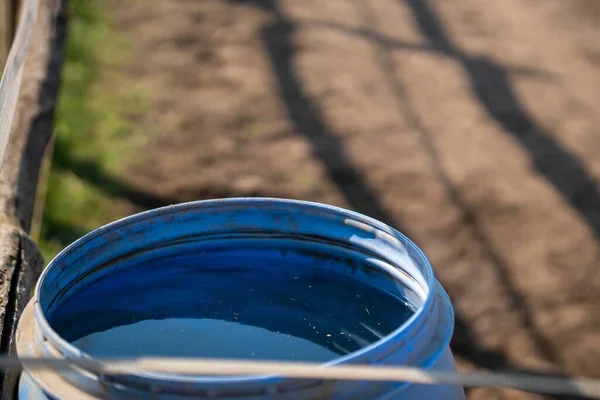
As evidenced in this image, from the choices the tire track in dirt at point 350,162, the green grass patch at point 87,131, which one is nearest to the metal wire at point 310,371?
the tire track in dirt at point 350,162

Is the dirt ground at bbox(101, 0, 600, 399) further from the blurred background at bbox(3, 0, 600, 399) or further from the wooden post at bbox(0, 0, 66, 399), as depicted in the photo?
the wooden post at bbox(0, 0, 66, 399)

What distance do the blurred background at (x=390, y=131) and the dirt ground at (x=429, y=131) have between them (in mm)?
12

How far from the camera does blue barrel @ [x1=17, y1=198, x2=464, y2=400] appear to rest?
4.74ft

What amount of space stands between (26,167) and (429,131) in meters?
2.59

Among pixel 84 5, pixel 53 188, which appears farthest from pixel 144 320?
pixel 84 5

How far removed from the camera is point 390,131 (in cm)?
475

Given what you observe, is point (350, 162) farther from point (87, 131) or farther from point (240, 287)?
point (240, 287)

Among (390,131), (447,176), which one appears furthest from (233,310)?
(390,131)

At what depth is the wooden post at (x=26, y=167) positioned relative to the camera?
6.03 ft

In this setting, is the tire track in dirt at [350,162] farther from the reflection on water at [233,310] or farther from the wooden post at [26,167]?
the reflection on water at [233,310]

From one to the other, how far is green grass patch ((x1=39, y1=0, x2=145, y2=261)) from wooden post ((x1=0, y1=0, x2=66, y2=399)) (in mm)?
698

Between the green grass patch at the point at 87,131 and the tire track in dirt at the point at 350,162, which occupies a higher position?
the green grass patch at the point at 87,131

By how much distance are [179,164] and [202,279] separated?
2833 millimetres

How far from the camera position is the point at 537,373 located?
3.04 m
